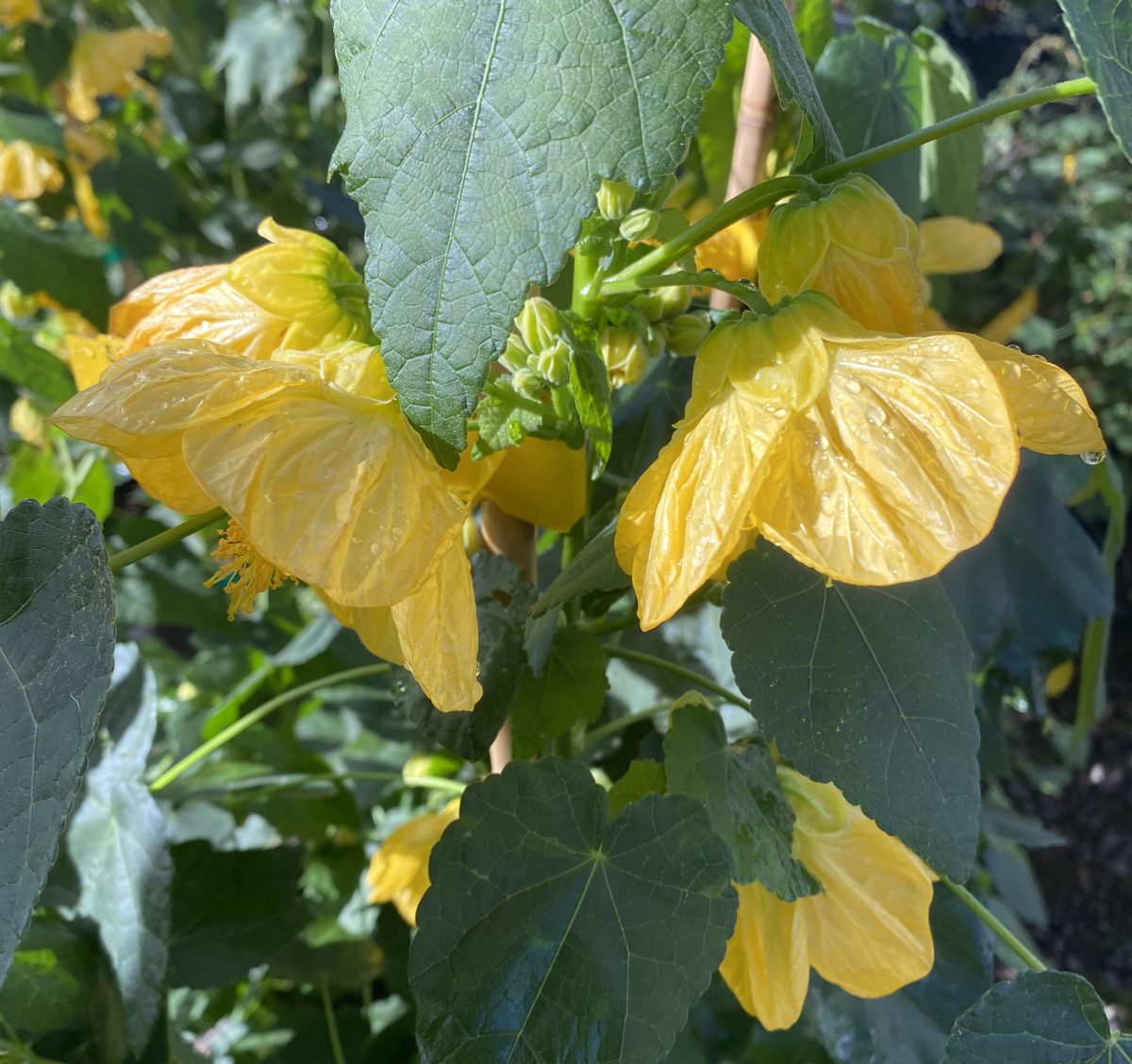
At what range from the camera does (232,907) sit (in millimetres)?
724

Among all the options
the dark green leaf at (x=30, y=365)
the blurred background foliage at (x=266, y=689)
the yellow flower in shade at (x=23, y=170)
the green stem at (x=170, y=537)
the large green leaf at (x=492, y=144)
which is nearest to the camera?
the large green leaf at (x=492, y=144)

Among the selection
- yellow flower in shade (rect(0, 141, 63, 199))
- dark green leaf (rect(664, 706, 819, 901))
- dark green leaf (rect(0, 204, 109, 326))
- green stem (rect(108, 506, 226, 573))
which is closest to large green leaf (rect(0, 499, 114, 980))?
green stem (rect(108, 506, 226, 573))

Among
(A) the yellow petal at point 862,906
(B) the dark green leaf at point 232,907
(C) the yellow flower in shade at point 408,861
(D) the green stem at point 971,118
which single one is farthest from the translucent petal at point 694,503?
(B) the dark green leaf at point 232,907

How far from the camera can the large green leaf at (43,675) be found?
350 mm

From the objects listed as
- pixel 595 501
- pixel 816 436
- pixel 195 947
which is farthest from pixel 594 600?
pixel 195 947

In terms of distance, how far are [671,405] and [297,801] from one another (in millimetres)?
494

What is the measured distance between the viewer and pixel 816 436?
379 mm

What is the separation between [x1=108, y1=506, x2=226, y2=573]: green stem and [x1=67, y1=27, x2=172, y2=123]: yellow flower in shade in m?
1.06

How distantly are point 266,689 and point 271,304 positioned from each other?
1.98 ft

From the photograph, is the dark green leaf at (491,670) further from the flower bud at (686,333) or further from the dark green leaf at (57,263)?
the dark green leaf at (57,263)

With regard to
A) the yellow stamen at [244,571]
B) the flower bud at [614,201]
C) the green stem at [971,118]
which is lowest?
the yellow stamen at [244,571]

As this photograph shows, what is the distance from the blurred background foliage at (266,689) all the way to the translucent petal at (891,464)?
0.91ft

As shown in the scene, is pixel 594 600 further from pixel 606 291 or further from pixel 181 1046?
pixel 181 1046

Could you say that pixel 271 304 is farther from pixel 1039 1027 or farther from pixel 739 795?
pixel 1039 1027
